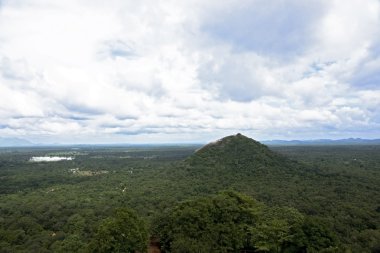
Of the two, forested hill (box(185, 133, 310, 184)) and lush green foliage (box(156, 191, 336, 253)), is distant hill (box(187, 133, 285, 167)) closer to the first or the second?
forested hill (box(185, 133, 310, 184))

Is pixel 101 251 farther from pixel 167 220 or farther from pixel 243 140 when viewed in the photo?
pixel 243 140

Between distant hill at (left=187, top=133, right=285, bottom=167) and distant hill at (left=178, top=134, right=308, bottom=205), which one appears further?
distant hill at (left=187, top=133, right=285, bottom=167)

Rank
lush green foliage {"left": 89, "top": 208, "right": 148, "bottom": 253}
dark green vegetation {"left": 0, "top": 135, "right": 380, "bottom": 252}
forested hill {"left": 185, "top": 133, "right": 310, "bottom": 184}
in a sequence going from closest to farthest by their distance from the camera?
lush green foliage {"left": 89, "top": 208, "right": 148, "bottom": 253}
dark green vegetation {"left": 0, "top": 135, "right": 380, "bottom": 252}
forested hill {"left": 185, "top": 133, "right": 310, "bottom": 184}

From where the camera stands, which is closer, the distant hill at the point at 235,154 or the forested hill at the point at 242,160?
the forested hill at the point at 242,160

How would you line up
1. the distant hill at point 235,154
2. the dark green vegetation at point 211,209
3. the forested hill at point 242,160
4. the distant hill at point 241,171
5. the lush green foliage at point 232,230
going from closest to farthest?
the lush green foliage at point 232,230 → the dark green vegetation at point 211,209 → the distant hill at point 241,171 → the forested hill at point 242,160 → the distant hill at point 235,154

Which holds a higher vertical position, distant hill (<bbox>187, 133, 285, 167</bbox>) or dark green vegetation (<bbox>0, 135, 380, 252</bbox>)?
distant hill (<bbox>187, 133, 285, 167</bbox>)

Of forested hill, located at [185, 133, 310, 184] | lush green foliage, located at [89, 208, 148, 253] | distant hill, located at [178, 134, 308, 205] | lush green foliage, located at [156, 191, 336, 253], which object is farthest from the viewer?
forested hill, located at [185, 133, 310, 184]

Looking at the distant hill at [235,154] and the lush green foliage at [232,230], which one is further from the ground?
the distant hill at [235,154]

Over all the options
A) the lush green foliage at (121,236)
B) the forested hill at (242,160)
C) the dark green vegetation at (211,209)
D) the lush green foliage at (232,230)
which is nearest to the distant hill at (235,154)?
the forested hill at (242,160)

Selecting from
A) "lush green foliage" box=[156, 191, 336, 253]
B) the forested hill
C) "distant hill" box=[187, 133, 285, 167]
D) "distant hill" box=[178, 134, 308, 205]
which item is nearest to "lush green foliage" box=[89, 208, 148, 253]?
"lush green foliage" box=[156, 191, 336, 253]

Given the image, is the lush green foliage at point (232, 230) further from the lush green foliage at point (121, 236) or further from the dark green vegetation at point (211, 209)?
the lush green foliage at point (121, 236)
